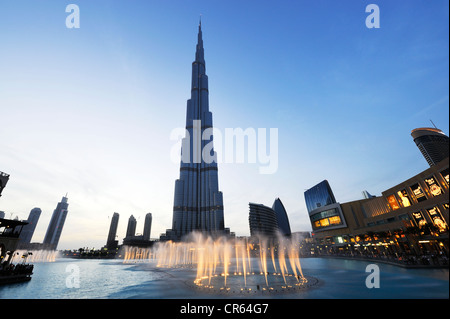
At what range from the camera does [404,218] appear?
51312 millimetres

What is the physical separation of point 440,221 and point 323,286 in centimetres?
3825

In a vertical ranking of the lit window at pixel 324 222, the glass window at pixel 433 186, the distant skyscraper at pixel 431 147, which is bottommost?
the glass window at pixel 433 186

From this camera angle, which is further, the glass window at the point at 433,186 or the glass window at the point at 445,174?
the glass window at the point at 433,186

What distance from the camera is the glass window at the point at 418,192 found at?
1662 inches

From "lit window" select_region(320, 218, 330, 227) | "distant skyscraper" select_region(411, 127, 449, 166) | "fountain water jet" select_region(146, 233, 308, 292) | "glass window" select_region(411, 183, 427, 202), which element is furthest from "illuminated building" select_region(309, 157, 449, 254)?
"distant skyscraper" select_region(411, 127, 449, 166)

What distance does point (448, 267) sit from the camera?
22.1 feet

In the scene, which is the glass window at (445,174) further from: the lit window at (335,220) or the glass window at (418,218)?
the lit window at (335,220)

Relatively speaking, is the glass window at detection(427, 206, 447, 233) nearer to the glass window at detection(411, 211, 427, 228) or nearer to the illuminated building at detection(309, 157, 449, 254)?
the illuminated building at detection(309, 157, 449, 254)

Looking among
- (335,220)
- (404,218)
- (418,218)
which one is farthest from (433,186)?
(335,220)

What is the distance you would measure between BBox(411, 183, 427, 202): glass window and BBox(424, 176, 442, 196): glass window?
2877 millimetres

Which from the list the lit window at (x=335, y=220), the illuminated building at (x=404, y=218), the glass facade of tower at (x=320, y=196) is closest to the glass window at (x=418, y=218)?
the illuminated building at (x=404, y=218)

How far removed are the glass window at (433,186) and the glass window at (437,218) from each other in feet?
12.7
